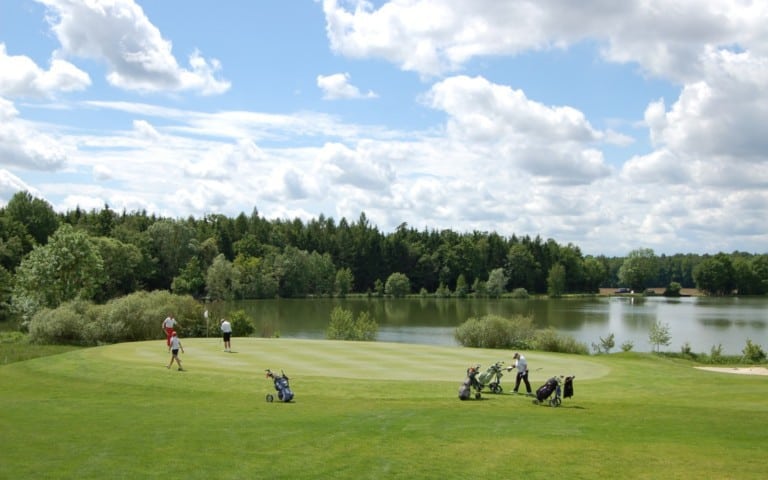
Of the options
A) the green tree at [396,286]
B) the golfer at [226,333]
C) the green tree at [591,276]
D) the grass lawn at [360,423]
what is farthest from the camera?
the green tree at [591,276]

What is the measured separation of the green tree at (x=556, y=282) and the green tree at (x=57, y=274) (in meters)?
122

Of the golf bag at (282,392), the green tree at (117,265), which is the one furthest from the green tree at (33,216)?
the golf bag at (282,392)

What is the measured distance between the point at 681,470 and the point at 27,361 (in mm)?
32014

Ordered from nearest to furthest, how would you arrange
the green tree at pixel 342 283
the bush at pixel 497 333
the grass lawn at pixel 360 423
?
the grass lawn at pixel 360 423 < the bush at pixel 497 333 < the green tree at pixel 342 283

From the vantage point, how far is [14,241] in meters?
99.5

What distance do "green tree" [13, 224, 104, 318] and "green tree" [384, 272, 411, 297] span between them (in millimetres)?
96360

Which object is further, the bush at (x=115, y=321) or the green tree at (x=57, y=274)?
the green tree at (x=57, y=274)

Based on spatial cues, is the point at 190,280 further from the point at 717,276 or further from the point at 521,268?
the point at 717,276

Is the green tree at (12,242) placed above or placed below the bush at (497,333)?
above

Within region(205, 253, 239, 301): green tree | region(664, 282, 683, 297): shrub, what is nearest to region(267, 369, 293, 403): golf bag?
region(205, 253, 239, 301): green tree

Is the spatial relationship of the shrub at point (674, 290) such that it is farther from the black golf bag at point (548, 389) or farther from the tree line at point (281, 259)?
the black golf bag at point (548, 389)

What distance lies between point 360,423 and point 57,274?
61.1m

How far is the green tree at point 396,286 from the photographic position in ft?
539

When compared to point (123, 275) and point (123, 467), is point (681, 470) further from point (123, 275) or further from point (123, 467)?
point (123, 275)
